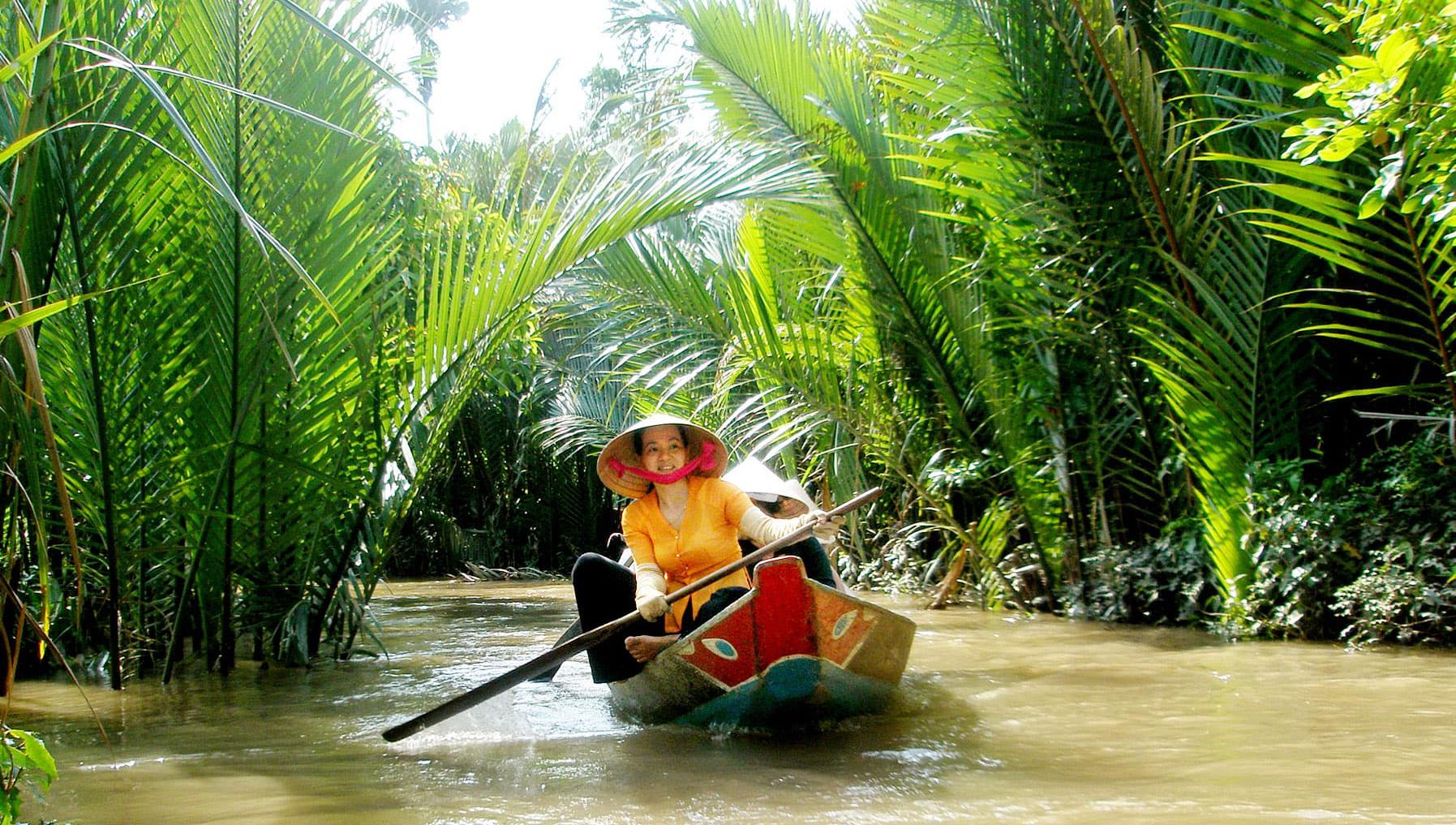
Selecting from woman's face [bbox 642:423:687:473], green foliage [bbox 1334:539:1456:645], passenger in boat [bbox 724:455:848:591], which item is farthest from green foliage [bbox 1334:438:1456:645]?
woman's face [bbox 642:423:687:473]

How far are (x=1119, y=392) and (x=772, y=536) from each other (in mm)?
2874

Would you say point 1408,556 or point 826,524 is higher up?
point 826,524

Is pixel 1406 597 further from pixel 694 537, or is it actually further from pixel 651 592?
pixel 651 592

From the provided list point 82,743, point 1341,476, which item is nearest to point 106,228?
point 82,743

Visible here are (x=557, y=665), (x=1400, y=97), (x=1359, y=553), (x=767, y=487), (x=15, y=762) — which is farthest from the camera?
(x=1359, y=553)

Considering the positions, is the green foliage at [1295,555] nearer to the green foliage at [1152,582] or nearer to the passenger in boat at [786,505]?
the green foliage at [1152,582]

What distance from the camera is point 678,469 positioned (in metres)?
4.51

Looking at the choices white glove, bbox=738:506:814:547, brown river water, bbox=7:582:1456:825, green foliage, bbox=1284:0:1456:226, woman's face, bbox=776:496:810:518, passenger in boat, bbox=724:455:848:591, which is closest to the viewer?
brown river water, bbox=7:582:1456:825

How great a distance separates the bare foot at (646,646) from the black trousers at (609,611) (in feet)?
0.80

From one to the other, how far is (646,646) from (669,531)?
0.62 meters

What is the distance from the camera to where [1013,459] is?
22.4ft

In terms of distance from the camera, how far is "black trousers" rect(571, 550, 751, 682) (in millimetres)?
4336

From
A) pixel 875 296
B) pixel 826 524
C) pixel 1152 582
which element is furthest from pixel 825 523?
pixel 875 296

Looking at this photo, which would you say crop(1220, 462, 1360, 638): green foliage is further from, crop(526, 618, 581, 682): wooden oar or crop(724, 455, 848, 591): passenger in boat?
crop(526, 618, 581, 682): wooden oar
